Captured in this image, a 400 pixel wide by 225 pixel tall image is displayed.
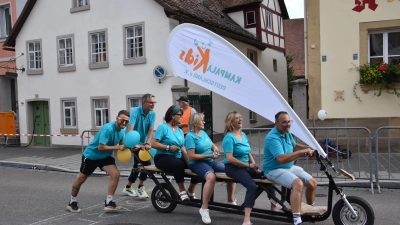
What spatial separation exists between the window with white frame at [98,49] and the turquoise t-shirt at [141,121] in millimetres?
9696

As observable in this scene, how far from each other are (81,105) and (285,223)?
43.9 feet

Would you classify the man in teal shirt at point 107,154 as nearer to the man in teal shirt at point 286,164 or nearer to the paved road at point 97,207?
the paved road at point 97,207

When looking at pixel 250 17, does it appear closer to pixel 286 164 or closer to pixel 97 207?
pixel 97 207

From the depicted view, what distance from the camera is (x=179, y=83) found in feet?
50.6

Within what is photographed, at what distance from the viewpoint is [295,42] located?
4400 centimetres

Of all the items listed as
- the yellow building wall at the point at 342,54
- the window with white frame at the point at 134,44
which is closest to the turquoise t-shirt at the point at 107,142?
the yellow building wall at the point at 342,54

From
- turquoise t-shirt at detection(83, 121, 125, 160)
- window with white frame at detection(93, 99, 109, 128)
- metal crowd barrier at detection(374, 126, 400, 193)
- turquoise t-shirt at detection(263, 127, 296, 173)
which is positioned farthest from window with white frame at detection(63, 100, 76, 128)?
turquoise t-shirt at detection(263, 127, 296, 173)

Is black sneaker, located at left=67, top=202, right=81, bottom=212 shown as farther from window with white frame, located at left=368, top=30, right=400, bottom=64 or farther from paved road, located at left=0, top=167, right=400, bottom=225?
window with white frame, located at left=368, top=30, right=400, bottom=64

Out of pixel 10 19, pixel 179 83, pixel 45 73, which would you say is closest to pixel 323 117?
pixel 179 83

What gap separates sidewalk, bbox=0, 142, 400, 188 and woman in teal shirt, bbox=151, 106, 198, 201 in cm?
265

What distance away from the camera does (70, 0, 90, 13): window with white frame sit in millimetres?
17111

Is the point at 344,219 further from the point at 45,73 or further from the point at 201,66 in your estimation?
the point at 45,73

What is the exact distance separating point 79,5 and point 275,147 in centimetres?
1453

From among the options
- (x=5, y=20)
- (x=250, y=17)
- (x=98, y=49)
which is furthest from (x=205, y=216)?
(x=5, y=20)
